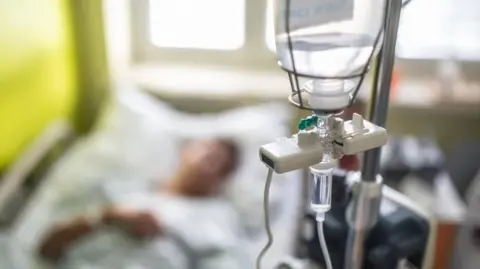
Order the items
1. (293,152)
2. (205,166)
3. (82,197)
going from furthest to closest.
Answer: (205,166) < (82,197) < (293,152)

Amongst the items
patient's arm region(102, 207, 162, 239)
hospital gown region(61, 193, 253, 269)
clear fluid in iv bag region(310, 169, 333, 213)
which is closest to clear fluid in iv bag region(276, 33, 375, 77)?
clear fluid in iv bag region(310, 169, 333, 213)

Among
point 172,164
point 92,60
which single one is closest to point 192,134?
point 172,164

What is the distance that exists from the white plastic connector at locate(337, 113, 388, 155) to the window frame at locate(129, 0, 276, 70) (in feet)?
5.45

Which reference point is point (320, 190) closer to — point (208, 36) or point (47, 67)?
point (47, 67)

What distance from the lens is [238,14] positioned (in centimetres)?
246

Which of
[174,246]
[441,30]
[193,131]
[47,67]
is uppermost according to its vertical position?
[441,30]

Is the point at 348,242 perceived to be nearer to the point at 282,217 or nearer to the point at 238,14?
the point at 282,217

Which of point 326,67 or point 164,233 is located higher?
point 326,67

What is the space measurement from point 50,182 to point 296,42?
1377 millimetres

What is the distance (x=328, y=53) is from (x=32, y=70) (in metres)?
1.51

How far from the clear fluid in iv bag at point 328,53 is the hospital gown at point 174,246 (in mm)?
934

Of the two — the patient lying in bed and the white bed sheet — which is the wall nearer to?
the white bed sheet

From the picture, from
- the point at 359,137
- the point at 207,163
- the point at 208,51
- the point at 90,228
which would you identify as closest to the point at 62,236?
the point at 90,228

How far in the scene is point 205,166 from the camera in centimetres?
209
